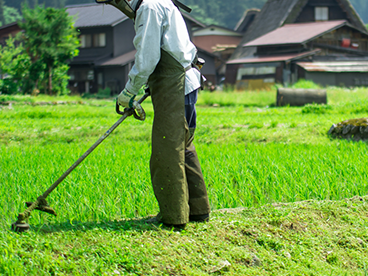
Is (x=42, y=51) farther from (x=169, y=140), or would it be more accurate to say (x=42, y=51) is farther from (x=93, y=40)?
(x=169, y=140)

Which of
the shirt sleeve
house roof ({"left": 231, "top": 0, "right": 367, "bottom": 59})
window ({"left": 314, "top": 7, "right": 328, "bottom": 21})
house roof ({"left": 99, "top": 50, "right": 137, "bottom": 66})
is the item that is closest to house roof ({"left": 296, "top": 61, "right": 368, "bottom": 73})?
house roof ({"left": 231, "top": 0, "right": 367, "bottom": 59})

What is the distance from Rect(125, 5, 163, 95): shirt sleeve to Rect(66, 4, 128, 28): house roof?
22681 mm

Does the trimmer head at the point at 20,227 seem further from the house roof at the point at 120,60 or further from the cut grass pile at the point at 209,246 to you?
the house roof at the point at 120,60

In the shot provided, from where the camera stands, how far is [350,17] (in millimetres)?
27281

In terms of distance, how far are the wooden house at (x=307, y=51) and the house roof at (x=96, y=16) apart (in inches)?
314

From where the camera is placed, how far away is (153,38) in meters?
2.43

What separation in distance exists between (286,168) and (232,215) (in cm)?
142

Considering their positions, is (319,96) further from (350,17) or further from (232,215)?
(350,17)

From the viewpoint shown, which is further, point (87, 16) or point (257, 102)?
point (87, 16)

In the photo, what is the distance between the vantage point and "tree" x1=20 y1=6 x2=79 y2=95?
19156mm

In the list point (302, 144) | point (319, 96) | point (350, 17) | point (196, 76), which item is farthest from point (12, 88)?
point (350, 17)

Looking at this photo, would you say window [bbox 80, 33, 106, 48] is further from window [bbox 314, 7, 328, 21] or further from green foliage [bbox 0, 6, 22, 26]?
green foliage [bbox 0, 6, 22, 26]

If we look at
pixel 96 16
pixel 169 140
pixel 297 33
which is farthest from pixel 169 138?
pixel 96 16

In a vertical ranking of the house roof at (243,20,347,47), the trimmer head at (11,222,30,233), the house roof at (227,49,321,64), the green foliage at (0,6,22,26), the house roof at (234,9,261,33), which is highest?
the green foliage at (0,6,22,26)
